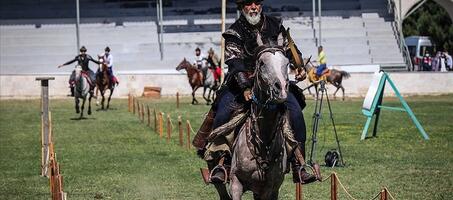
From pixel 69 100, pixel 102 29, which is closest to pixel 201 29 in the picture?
pixel 102 29

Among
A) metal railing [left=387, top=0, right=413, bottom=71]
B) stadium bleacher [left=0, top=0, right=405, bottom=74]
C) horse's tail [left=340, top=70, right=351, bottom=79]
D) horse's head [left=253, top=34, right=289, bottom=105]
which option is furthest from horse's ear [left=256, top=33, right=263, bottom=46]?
metal railing [left=387, top=0, right=413, bottom=71]

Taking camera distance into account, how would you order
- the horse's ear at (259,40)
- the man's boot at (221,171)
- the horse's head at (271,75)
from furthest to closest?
the man's boot at (221,171) < the horse's ear at (259,40) < the horse's head at (271,75)

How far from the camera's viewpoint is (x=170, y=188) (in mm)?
16719

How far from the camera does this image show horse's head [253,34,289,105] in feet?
30.8

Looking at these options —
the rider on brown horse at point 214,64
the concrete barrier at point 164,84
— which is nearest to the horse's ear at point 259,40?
the rider on brown horse at point 214,64

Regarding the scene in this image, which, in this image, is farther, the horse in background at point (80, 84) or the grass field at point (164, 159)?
the horse in background at point (80, 84)

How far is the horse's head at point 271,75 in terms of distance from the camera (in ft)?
30.8

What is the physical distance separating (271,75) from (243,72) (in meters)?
1.06

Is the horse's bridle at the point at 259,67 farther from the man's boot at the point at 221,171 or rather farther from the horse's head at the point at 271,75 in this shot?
the man's boot at the point at 221,171

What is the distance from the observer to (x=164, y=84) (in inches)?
1917

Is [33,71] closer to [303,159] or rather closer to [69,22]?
[69,22]

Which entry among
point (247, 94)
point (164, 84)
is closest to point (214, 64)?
point (164, 84)

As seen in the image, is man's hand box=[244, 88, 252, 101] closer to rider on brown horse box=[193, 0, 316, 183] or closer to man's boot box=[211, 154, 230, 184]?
rider on brown horse box=[193, 0, 316, 183]

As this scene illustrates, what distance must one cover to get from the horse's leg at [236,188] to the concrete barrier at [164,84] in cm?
3748
